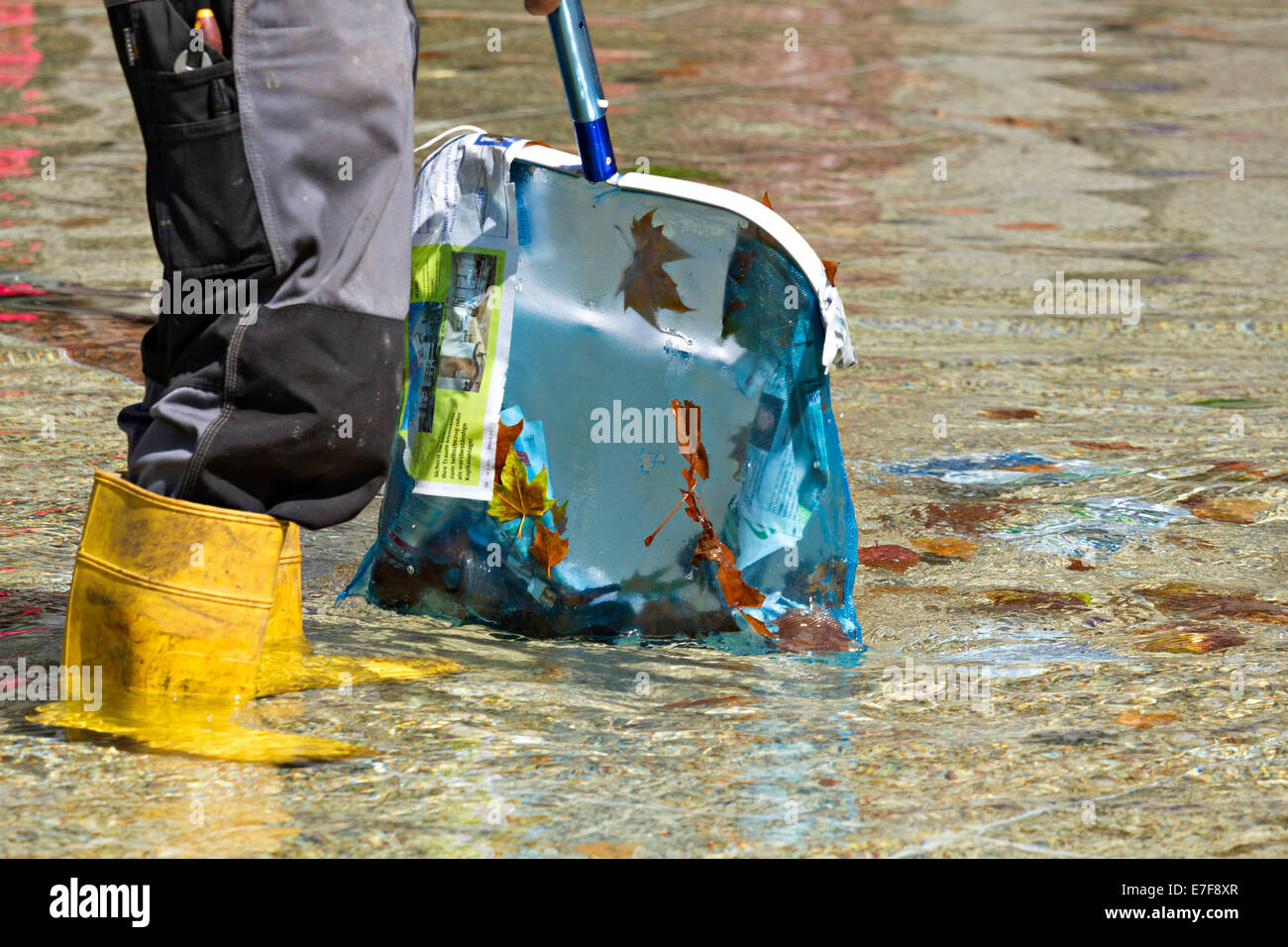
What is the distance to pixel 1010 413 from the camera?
4.18m

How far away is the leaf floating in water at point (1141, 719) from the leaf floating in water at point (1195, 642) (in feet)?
1.01

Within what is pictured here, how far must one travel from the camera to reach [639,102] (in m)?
8.92

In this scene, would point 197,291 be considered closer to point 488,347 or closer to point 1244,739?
point 488,347

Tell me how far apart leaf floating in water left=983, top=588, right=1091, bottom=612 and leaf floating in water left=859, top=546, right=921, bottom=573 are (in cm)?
20

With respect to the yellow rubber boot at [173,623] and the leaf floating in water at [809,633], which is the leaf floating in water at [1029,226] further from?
the yellow rubber boot at [173,623]

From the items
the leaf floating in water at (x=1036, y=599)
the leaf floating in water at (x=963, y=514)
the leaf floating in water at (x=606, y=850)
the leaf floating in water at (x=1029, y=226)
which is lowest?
the leaf floating in water at (x=606, y=850)

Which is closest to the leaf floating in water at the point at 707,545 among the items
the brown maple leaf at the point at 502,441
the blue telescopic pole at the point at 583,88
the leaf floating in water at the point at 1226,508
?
the brown maple leaf at the point at 502,441

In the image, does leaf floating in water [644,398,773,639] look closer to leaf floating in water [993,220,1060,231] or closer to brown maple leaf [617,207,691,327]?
brown maple leaf [617,207,691,327]

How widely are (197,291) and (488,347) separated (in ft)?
1.93

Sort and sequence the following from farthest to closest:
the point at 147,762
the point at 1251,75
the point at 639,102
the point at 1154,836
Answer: the point at 1251,75
the point at 639,102
the point at 147,762
the point at 1154,836

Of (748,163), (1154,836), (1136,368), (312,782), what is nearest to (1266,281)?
(1136,368)

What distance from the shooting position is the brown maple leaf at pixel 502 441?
98.9 inches

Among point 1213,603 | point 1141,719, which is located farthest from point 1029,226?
point 1141,719

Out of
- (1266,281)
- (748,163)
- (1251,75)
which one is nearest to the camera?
(1266,281)
